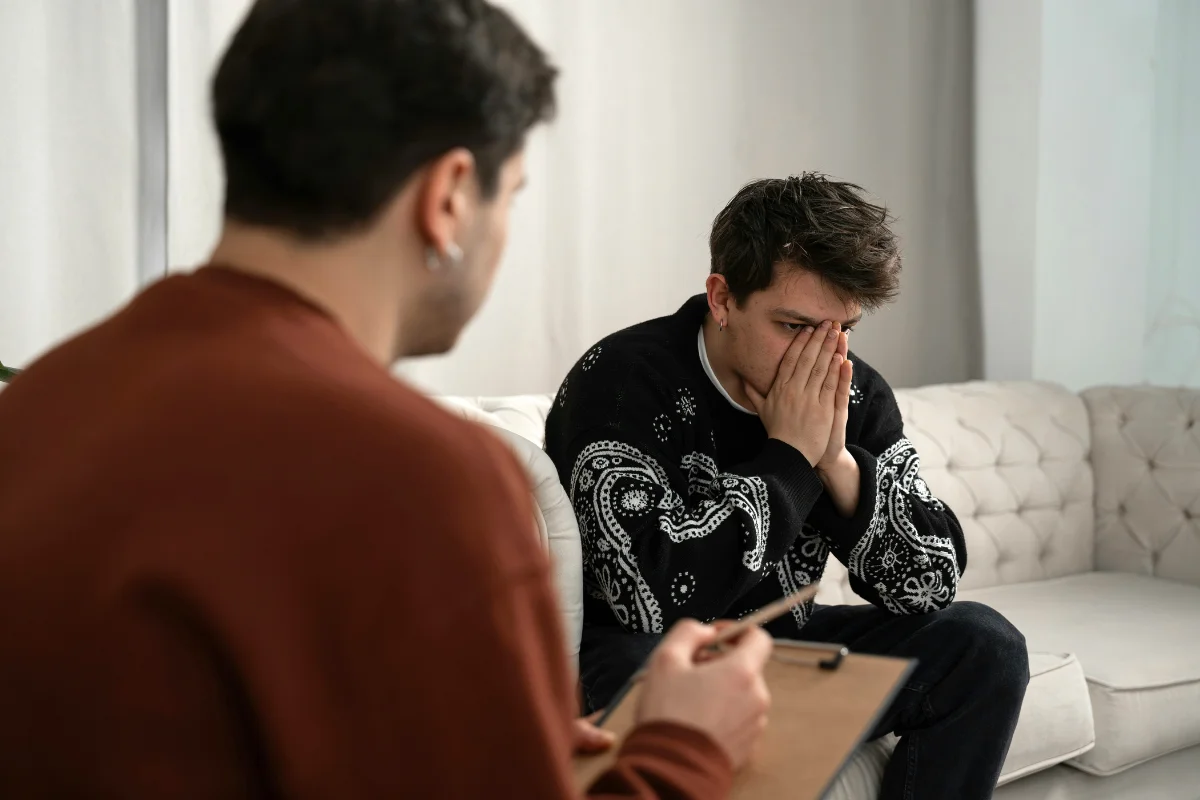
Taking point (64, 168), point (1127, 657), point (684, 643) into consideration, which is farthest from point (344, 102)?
point (1127, 657)

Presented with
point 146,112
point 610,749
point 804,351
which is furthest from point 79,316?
point 610,749

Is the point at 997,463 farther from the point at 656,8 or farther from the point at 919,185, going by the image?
the point at 656,8

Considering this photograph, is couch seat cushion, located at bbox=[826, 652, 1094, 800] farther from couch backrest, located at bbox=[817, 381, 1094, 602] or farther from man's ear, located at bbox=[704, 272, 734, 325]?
man's ear, located at bbox=[704, 272, 734, 325]

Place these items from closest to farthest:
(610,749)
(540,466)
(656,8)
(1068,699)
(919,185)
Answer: (610,749) → (540,466) → (1068,699) → (656,8) → (919,185)

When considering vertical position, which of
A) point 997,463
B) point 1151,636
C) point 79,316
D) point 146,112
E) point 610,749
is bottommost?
point 1151,636

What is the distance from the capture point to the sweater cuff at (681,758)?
26.5 inches

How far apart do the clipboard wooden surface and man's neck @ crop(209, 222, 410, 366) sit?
36 cm

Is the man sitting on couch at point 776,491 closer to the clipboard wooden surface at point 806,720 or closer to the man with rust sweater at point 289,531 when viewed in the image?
the clipboard wooden surface at point 806,720

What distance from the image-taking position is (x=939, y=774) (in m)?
1.50

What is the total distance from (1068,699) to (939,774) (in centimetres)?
44

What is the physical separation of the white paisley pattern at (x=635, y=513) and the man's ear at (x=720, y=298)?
237 mm

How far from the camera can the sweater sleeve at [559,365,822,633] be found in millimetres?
1442

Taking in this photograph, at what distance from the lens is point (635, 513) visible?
1445mm

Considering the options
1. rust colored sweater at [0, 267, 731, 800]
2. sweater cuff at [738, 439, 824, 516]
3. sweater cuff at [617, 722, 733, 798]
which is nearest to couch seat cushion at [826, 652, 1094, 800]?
sweater cuff at [738, 439, 824, 516]
